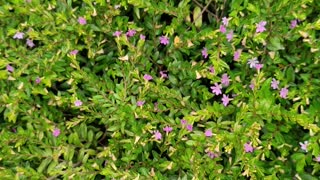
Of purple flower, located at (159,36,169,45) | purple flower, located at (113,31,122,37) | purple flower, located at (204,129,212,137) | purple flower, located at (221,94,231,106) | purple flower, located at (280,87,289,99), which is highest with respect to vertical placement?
purple flower, located at (113,31,122,37)

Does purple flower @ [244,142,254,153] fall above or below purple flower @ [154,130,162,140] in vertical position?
below

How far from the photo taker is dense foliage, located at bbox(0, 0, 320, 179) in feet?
6.63

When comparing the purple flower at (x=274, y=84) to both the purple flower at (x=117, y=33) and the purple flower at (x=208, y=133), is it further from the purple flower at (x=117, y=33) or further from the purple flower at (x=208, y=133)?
the purple flower at (x=117, y=33)

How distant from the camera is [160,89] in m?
2.11

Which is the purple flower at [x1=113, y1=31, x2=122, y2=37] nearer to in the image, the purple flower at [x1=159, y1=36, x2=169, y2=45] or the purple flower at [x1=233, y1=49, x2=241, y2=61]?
the purple flower at [x1=159, y1=36, x2=169, y2=45]

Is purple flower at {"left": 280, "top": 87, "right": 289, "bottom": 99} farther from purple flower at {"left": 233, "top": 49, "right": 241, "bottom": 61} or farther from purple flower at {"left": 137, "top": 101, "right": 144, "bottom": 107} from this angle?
purple flower at {"left": 137, "top": 101, "right": 144, "bottom": 107}

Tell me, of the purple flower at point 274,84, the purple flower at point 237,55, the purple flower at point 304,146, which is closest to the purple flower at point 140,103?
the purple flower at point 237,55

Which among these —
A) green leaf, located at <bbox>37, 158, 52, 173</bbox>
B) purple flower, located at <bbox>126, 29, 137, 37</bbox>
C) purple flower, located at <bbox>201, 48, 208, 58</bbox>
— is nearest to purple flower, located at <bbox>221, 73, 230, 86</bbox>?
purple flower, located at <bbox>201, 48, 208, 58</bbox>

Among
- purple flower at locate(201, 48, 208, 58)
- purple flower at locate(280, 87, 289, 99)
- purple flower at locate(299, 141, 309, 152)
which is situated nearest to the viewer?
purple flower at locate(299, 141, 309, 152)

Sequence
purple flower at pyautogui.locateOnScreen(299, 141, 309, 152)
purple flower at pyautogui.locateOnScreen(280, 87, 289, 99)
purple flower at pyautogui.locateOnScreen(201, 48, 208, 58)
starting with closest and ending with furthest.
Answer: purple flower at pyautogui.locateOnScreen(299, 141, 309, 152)
purple flower at pyautogui.locateOnScreen(280, 87, 289, 99)
purple flower at pyautogui.locateOnScreen(201, 48, 208, 58)

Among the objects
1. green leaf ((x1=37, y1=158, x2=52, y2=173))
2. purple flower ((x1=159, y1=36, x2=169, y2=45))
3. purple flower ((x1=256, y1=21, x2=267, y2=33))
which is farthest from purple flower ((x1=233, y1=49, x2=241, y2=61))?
green leaf ((x1=37, y1=158, x2=52, y2=173))

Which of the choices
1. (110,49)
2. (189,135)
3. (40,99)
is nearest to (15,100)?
(40,99)

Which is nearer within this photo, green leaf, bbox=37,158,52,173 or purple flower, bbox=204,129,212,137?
purple flower, bbox=204,129,212,137

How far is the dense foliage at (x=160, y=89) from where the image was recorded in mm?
2021
